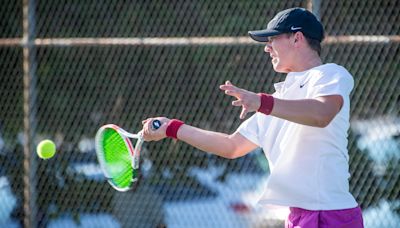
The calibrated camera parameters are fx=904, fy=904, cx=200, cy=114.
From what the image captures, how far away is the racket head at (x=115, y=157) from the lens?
409 cm

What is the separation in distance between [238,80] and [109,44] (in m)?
0.97

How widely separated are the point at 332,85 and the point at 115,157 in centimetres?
137

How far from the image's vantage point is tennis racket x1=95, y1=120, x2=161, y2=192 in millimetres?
4066

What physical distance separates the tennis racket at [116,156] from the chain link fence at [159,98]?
1926 mm

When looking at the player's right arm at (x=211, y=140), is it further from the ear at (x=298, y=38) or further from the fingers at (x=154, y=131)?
the ear at (x=298, y=38)

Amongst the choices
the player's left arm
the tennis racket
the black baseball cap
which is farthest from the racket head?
the player's left arm

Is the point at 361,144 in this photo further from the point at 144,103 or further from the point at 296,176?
the point at 296,176

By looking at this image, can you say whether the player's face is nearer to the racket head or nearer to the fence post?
the racket head

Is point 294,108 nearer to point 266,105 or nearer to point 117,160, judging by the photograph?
point 266,105

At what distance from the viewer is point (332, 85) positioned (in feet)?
10.4

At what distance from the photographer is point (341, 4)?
581cm

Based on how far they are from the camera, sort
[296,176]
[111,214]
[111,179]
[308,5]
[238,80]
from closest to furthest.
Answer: [296,176] → [111,179] → [308,5] → [238,80] → [111,214]

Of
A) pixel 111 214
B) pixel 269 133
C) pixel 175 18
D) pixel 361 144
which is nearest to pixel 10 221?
pixel 111 214

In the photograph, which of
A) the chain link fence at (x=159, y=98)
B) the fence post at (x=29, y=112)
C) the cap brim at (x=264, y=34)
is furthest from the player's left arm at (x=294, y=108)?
the fence post at (x=29, y=112)
